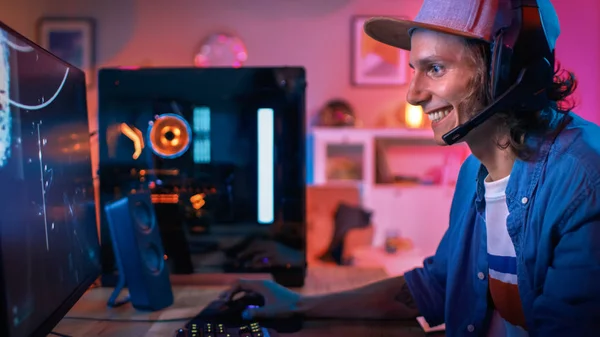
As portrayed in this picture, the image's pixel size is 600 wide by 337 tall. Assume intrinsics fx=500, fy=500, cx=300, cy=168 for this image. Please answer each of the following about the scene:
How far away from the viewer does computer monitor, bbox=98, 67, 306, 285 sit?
1.15 meters

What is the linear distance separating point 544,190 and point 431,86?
0.25m

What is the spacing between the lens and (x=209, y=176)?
1.16 m

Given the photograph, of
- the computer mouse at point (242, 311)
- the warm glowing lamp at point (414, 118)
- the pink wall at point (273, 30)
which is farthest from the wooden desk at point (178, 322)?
the pink wall at point (273, 30)

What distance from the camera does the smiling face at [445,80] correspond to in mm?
823

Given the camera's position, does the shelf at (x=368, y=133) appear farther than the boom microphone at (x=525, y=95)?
Yes

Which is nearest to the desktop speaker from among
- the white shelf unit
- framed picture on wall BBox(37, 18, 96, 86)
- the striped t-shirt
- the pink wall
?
the striped t-shirt

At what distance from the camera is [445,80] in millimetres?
837

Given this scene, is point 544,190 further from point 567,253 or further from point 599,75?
point 599,75

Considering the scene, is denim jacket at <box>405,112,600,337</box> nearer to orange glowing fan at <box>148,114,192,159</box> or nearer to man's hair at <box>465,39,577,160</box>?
man's hair at <box>465,39,577,160</box>

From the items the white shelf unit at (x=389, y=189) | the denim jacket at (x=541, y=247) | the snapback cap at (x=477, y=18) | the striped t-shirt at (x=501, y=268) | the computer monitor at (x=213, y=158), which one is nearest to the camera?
the denim jacket at (x=541, y=247)

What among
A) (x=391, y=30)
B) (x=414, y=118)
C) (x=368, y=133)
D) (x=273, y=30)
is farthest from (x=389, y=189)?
(x=391, y=30)

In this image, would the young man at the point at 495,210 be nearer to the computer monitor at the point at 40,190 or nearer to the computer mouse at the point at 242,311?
the computer mouse at the point at 242,311

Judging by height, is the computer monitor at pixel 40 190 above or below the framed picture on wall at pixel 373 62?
below

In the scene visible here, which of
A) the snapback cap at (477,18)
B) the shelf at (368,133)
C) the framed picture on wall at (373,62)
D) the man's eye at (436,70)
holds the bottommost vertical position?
the shelf at (368,133)
